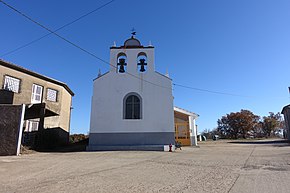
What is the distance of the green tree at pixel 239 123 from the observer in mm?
43688

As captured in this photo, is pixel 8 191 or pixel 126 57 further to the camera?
pixel 126 57

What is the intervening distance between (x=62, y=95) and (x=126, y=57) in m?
10.1

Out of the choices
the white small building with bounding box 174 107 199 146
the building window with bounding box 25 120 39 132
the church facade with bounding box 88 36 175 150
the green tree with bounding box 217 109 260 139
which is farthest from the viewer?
the green tree with bounding box 217 109 260 139

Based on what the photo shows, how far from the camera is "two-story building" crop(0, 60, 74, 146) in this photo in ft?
54.6

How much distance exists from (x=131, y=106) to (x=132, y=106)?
0.26ft

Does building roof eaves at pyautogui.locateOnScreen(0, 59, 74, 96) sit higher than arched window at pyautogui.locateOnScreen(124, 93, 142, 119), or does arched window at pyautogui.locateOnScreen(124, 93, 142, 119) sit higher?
building roof eaves at pyautogui.locateOnScreen(0, 59, 74, 96)

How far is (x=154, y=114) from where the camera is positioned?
1664 centimetres

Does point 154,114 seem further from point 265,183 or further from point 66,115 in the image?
point 66,115

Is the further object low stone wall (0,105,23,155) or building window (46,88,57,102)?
building window (46,88,57,102)

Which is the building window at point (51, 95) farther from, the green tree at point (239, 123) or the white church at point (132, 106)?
the green tree at point (239, 123)

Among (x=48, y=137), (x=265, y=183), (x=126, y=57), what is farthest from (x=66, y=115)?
(x=265, y=183)

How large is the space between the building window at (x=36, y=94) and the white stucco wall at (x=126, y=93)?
6659mm

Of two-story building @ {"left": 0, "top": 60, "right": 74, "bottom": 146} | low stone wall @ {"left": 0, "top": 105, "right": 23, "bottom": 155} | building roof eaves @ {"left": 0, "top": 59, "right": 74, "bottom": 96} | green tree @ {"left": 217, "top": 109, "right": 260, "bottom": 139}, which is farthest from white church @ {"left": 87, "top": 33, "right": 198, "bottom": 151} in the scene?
green tree @ {"left": 217, "top": 109, "right": 260, "bottom": 139}

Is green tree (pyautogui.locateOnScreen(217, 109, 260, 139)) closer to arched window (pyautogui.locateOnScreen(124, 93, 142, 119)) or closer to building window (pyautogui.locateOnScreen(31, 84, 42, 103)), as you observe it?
arched window (pyautogui.locateOnScreen(124, 93, 142, 119))
